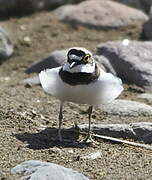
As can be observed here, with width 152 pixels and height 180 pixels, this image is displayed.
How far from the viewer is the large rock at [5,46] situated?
8438 mm

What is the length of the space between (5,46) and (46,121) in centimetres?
282

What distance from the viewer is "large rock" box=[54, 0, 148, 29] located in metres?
9.48

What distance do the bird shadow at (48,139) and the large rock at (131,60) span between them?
5.90 ft

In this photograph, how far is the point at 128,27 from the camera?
947 centimetres

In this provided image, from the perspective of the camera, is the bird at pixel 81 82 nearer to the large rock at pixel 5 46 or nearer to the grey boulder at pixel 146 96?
the grey boulder at pixel 146 96

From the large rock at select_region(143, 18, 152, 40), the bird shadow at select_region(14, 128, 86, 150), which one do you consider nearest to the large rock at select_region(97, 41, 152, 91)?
the large rock at select_region(143, 18, 152, 40)

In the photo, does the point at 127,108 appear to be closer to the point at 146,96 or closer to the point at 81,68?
the point at 146,96

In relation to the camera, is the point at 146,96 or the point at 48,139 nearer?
the point at 48,139

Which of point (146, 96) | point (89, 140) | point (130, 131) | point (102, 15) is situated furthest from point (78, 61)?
point (102, 15)

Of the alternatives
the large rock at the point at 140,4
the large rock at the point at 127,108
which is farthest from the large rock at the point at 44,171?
the large rock at the point at 140,4

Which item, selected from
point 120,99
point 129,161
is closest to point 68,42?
point 120,99

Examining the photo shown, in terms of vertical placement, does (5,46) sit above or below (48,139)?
below

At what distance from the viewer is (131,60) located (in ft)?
24.4

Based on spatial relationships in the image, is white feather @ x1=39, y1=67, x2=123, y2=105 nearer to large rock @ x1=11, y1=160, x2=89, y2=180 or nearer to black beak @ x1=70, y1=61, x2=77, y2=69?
black beak @ x1=70, y1=61, x2=77, y2=69
